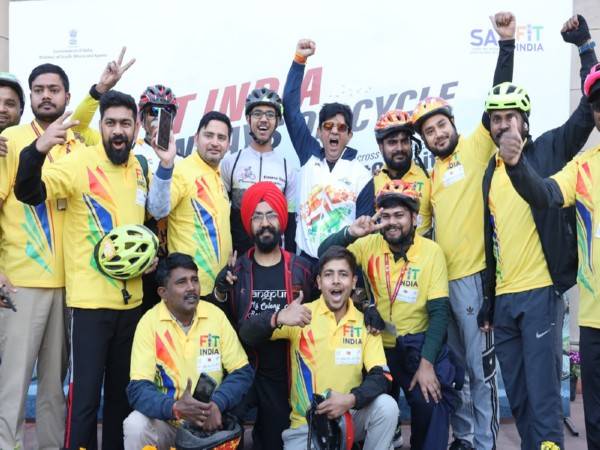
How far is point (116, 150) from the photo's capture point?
4973 mm

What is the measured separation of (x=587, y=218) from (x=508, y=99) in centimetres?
99

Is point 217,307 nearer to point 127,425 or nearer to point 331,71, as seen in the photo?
point 127,425

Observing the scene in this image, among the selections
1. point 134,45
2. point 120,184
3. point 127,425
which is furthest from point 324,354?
point 134,45

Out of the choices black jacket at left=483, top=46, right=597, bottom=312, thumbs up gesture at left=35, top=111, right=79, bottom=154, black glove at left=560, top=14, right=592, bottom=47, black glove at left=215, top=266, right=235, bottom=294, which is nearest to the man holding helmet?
thumbs up gesture at left=35, top=111, right=79, bottom=154

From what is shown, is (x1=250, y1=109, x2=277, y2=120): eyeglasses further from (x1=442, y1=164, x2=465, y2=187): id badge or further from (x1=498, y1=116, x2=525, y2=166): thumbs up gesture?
(x1=498, y1=116, x2=525, y2=166): thumbs up gesture

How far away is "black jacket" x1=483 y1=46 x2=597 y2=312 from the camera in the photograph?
4.60 m

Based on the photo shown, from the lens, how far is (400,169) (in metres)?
5.62

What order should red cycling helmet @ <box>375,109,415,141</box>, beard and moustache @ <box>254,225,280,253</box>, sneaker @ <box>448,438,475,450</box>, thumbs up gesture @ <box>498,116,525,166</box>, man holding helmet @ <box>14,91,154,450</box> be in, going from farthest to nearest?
red cycling helmet @ <box>375,109,415,141</box>
sneaker @ <box>448,438,475,450</box>
beard and moustache @ <box>254,225,280,253</box>
man holding helmet @ <box>14,91,154,450</box>
thumbs up gesture @ <box>498,116,525,166</box>

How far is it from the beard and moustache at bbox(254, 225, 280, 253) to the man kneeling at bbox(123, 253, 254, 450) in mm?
535

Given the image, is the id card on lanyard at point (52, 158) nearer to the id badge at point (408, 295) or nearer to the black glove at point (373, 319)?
the black glove at point (373, 319)

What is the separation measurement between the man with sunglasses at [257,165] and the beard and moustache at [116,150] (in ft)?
3.51

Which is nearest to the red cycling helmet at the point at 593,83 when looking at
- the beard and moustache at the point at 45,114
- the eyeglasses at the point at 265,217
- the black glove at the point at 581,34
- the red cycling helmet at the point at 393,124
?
the black glove at the point at 581,34

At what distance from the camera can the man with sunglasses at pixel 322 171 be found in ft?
18.4

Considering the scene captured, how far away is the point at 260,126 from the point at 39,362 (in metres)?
2.48
